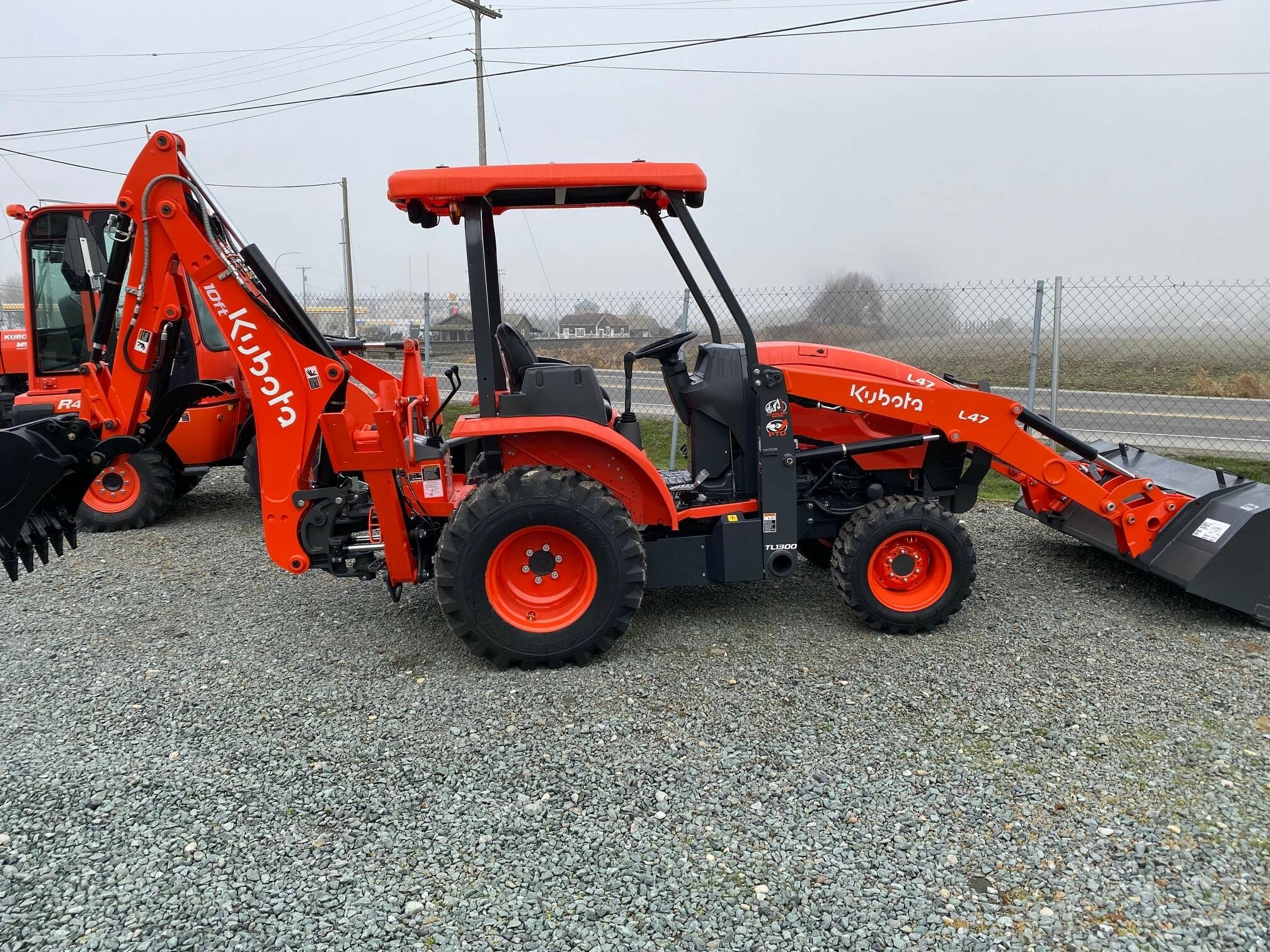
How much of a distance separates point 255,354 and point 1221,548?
191 inches

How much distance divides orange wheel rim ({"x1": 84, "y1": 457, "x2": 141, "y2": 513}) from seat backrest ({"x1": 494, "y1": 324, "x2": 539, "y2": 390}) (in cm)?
429

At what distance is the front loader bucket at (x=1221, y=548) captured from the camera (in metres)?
4.01

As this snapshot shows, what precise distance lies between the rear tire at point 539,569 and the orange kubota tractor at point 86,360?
13.3ft

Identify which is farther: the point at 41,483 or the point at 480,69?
the point at 480,69

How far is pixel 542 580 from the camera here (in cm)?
392

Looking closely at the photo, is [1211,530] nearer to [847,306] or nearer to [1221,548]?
[1221,548]

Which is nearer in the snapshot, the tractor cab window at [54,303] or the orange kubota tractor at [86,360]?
the orange kubota tractor at [86,360]

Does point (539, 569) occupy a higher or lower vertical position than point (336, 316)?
lower

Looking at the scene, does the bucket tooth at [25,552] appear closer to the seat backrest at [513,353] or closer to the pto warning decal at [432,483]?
the pto warning decal at [432,483]

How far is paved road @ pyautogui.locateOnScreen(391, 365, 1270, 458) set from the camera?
31.1 ft

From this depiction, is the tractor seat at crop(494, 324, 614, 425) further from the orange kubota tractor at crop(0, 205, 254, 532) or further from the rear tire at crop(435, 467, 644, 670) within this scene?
the orange kubota tractor at crop(0, 205, 254, 532)

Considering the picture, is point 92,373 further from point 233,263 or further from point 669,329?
point 669,329

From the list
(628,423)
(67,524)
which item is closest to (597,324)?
(628,423)

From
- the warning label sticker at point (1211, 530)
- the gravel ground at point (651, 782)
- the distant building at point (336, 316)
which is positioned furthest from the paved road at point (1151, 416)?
the warning label sticker at point (1211, 530)
